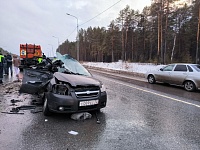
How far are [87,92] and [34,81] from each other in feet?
7.59

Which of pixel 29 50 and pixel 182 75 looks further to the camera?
pixel 29 50

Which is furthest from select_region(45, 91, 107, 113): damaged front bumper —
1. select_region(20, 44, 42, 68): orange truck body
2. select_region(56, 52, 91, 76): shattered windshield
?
select_region(20, 44, 42, 68): orange truck body

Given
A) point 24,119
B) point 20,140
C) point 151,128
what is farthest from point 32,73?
point 151,128

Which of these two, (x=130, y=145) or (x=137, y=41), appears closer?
(x=130, y=145)

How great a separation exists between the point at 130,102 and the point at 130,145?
339 cm

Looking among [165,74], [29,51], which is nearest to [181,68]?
[165,74]

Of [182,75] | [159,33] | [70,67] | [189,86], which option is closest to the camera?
[70,67]

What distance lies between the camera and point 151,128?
4.21m

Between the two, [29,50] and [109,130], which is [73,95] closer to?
[109,130]

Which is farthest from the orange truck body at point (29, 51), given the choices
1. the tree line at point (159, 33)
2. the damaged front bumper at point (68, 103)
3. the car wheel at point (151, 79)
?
the tree line at point (159, 33)

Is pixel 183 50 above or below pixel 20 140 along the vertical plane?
above

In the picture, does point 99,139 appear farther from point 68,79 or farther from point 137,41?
point 137,41

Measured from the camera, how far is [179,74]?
10562mm

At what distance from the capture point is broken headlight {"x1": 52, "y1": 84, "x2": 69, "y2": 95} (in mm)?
4543
